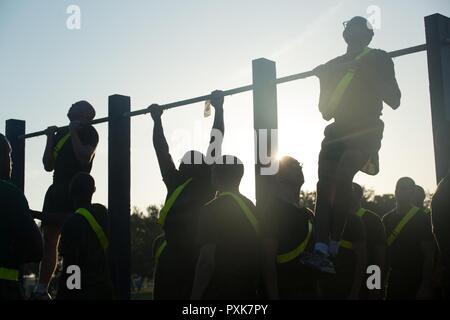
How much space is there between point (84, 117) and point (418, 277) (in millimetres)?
4305

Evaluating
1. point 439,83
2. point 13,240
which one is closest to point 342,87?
point 439,83

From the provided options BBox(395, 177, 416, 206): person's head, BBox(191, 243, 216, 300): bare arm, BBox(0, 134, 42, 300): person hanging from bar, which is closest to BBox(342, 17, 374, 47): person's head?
BBox(191, 243, 216, 300): bare arm

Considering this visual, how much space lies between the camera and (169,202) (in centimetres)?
542

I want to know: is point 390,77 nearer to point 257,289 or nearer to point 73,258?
point 257,289

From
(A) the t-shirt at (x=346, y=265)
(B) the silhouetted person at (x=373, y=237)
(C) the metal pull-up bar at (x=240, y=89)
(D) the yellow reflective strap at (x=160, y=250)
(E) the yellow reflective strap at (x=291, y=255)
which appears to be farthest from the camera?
(B) the silhouetted person at (x=373, y=237)

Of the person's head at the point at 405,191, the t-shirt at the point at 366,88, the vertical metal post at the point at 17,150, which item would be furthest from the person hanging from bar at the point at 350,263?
the vertical metal post at the point at 17,150

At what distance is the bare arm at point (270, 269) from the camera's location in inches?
183

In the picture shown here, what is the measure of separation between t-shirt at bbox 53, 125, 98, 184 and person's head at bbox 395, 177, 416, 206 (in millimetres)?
3571

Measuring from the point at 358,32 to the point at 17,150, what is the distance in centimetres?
611

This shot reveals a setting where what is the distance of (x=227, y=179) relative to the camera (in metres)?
4.88

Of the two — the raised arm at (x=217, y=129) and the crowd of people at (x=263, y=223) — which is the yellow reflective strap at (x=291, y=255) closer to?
the crowd of people at (x=263, y=223)

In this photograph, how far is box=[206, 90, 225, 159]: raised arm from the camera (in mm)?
5711

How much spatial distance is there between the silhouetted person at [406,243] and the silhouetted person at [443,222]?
212cm

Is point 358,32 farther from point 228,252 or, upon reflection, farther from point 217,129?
point 228,252
